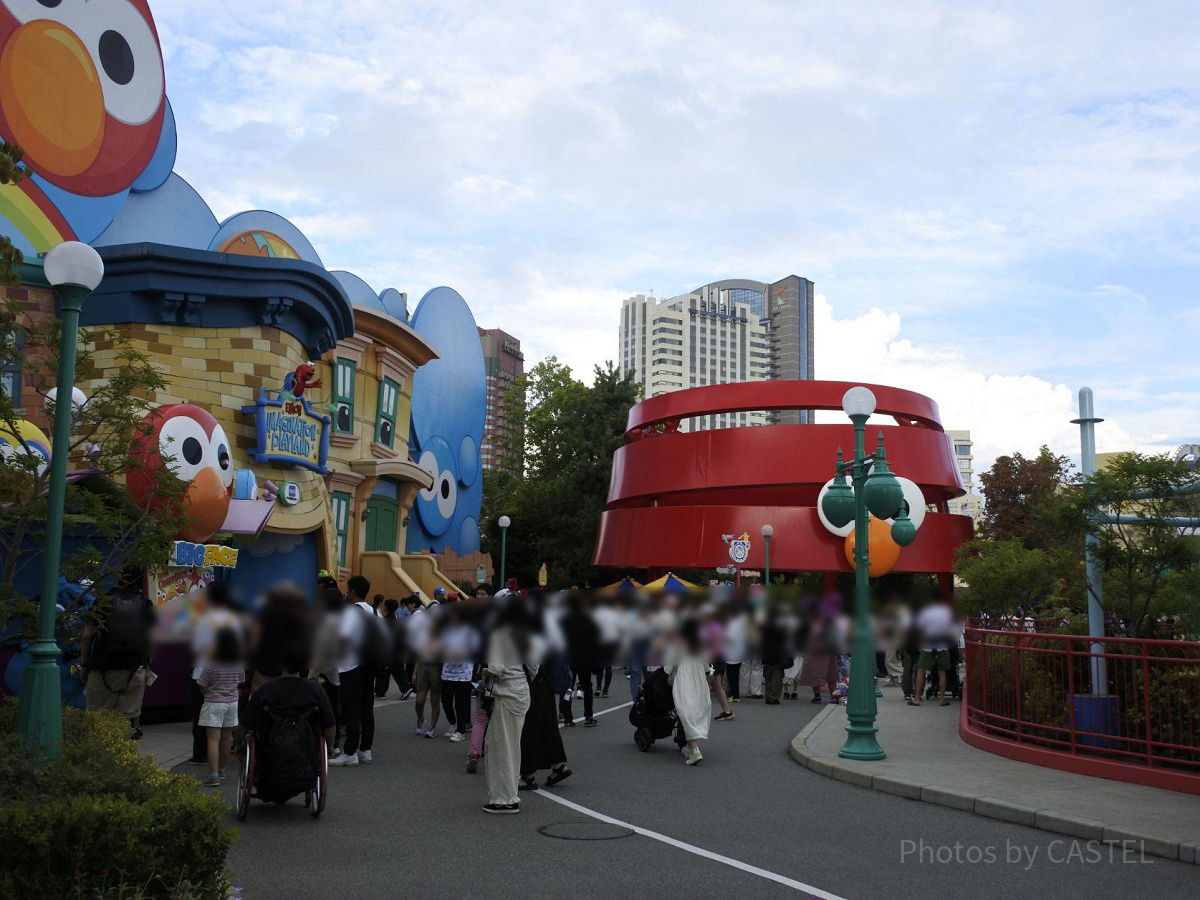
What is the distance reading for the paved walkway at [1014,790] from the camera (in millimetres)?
8312

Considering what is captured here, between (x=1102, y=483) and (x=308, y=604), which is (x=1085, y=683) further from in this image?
(x=308, y=604)

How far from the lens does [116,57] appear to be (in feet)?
79.2

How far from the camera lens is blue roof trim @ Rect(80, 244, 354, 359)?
20.0m

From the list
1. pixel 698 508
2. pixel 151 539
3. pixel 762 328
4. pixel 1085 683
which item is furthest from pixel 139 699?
pixel 762 328

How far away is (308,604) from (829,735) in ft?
46.2

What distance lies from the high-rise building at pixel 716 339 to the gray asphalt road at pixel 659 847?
154m

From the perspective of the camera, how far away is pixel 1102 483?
38.1 ft

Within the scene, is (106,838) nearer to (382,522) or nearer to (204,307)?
(204,307)

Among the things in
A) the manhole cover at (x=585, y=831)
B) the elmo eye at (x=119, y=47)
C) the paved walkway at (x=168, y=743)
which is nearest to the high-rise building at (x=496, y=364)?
the elmo eye at (x=119, y=47)

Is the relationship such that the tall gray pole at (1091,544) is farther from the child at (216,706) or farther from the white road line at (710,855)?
the child at (216,706)

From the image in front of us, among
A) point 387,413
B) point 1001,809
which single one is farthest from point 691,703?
point 387,413

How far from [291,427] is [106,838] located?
56.9ft

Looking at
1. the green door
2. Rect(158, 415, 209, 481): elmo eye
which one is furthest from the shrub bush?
the green door

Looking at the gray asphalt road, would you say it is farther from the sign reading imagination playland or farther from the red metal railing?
the sign reading imagination playland
